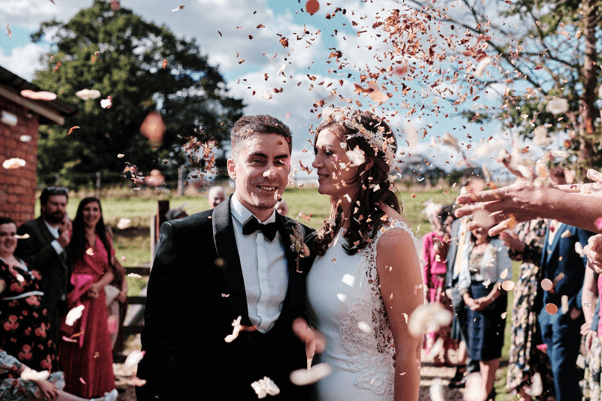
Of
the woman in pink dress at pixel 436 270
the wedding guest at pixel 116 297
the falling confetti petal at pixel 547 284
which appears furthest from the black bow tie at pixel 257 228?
the woman in pink dress at pixel 436 270

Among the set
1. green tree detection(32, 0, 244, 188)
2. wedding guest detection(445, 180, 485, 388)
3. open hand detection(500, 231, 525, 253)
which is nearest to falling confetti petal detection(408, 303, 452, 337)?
open hand detection(500, 231, 525, 253)

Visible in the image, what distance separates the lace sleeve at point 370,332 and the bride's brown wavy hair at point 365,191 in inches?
3.8

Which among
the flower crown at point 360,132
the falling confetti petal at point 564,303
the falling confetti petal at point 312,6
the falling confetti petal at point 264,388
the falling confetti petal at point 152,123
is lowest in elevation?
the falling confetti petal at point 564,303

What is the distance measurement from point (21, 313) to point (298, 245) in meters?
2.70

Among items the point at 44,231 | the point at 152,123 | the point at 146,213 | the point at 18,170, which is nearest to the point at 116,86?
the point at 152,123

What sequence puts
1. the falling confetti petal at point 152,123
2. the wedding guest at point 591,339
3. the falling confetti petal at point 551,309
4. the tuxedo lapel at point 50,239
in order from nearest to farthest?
the wedding guest at point 591,339 → the falling confetti petal at point 551,309 → the tuxedo lapel at point 50,239 → the falling confetti petal at point 152,123

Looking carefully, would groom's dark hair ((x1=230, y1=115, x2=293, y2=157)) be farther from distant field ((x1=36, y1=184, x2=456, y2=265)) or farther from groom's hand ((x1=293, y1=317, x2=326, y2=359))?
distant field ((x1=36, y1=184, x2=456, y2=265))

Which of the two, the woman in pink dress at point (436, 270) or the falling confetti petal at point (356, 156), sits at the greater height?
the falling confetti petal at point (356, 156)

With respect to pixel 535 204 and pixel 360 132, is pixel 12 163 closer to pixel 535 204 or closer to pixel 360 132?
pixel 360 132

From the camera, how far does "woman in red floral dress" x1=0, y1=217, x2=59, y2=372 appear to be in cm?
389

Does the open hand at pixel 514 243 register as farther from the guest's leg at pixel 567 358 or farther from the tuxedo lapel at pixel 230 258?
the tuxedo lapel at pixel 230 258

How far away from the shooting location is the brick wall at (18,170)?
6.93 m

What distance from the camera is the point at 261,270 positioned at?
2.41 metres

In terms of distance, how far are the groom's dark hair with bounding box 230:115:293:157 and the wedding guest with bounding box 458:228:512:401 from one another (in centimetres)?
347
